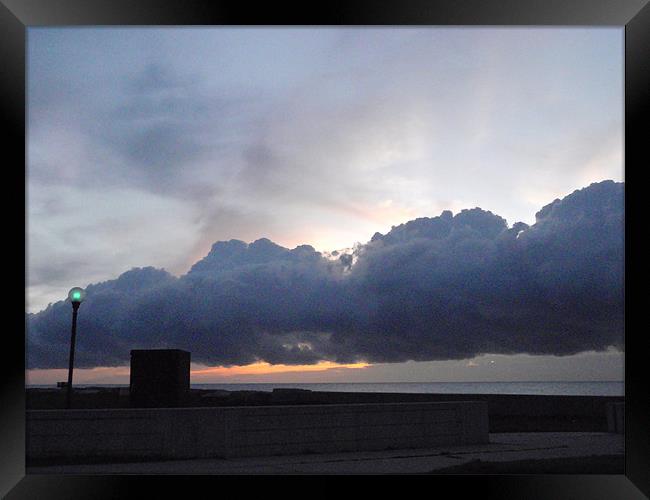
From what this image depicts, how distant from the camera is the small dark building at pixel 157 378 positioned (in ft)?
54.9

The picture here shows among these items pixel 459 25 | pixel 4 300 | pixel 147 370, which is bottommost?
pixel 147 370

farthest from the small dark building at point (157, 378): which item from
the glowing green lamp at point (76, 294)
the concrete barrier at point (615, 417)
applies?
the concrete barrier at point (615, 417)

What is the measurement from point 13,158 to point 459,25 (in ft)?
15.8

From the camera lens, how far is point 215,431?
43.7 ft

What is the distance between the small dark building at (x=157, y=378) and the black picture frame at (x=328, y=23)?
8.31 meters

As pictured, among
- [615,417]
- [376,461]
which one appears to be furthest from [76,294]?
[615,417]

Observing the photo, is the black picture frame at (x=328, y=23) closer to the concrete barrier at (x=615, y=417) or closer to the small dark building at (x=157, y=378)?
the small dark building at (x=157, y=378)

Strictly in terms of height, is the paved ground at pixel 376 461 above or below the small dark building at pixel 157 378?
below

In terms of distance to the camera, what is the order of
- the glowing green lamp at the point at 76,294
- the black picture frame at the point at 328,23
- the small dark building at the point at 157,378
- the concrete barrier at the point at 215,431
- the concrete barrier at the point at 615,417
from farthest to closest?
the concrete barrier at the point at 615,417
the small dark building at the point at 157,378
the glowing green lamp at the point at 76,294
the concrete barrier at the point at 215,431
the black picture frame at the point at 328,23

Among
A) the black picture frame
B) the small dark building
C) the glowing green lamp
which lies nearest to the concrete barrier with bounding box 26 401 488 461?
the glowing green lamp

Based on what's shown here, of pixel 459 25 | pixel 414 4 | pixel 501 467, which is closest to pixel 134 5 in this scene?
pixel 414 4

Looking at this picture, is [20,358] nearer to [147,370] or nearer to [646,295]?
[646,295]

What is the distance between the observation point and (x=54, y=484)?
859 centimetres

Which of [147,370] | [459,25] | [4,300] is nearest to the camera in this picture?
[4,300]
